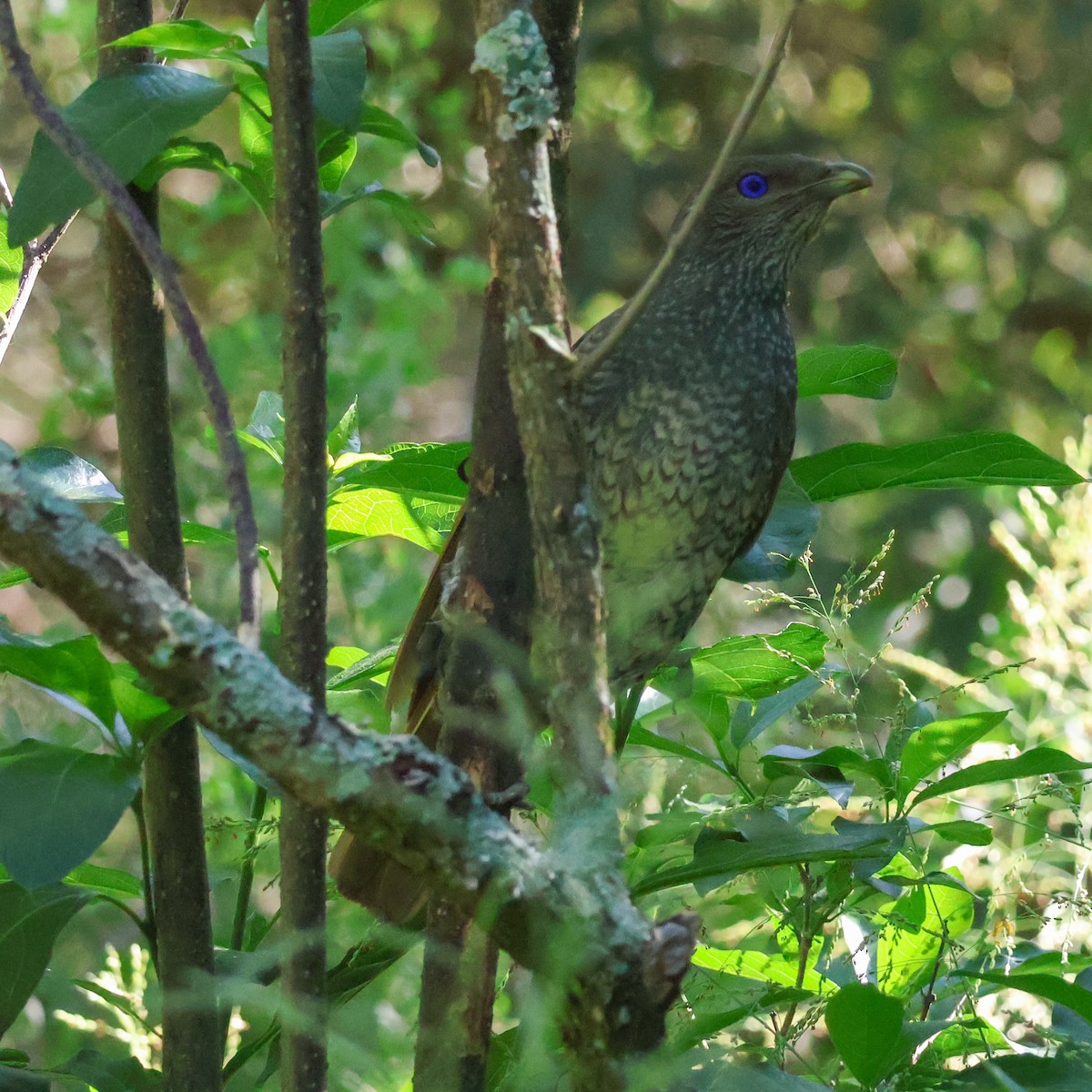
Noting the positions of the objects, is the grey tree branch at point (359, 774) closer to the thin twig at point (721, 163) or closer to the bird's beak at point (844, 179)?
the thin twig at point (721, 163)

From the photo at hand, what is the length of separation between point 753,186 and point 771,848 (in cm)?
112

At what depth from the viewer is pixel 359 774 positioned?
1.90 ft

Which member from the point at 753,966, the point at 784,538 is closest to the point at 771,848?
the point at 753,966

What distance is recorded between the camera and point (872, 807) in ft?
3.38

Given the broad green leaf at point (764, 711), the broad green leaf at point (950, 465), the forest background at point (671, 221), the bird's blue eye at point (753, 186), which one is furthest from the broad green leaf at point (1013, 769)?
the forest background at point (671, 221)

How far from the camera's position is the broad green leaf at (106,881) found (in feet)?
3.21

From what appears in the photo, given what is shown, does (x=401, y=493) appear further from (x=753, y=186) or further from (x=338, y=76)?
(x=753, y=186)

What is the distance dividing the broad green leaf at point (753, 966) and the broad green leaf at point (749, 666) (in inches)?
8.1

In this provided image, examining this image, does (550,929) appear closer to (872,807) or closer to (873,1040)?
(873,1040)

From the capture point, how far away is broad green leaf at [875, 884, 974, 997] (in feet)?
3.43

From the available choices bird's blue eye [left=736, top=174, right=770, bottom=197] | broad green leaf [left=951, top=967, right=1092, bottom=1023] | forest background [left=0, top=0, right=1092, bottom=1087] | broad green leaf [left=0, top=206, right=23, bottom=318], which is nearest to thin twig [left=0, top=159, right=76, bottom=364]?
broad green leaf [left=0, top=206, right=23, bottom=318]

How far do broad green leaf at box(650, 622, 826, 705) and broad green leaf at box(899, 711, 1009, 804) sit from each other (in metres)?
0.14

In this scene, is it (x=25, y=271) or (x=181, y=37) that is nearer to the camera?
(x=181, y=37)

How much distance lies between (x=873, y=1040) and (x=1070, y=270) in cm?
361
